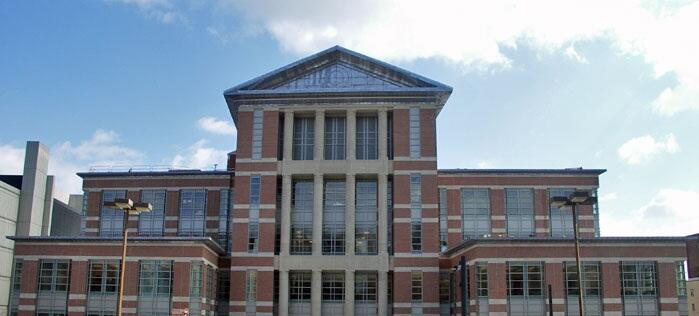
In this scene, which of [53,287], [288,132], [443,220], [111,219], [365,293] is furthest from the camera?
[111,219]

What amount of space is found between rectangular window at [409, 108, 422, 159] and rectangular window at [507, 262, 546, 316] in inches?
522

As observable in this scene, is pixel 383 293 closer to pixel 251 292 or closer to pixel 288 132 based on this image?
pixel 251 292

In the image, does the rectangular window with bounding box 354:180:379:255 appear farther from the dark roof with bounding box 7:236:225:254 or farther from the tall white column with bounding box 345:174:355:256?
the dark roof with bounding box 7:236:225:254

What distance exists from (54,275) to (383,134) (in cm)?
2825

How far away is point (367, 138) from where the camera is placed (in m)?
64.6

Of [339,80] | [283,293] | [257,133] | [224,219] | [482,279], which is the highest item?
[339,80]

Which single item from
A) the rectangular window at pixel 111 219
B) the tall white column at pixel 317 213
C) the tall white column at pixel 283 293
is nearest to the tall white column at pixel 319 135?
the tall white column at pixel 317 213

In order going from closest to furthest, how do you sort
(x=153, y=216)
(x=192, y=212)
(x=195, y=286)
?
(x=195, y=286) < (x=192, y=212) < (x=153, y=216)

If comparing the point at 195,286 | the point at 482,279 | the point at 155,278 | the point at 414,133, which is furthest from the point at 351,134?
the point at 155,278

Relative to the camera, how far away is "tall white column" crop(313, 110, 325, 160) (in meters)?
63.4

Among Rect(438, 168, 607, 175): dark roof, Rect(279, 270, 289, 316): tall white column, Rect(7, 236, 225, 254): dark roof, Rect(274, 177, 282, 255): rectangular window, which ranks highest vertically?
Rect(438, 168, 607, 175): dark roof

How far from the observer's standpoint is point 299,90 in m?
63.2

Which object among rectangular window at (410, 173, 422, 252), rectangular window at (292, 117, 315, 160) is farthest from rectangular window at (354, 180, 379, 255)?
rectangular window at (292, 117, 315, 160)

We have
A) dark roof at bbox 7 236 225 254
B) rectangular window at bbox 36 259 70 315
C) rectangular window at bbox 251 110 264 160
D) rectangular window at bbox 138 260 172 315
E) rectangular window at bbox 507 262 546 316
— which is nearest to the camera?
rectangular window at bbox 507 262 546 316
